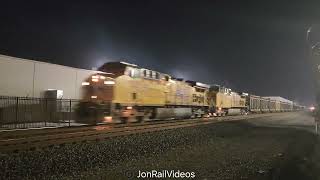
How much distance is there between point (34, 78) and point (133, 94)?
10.4m

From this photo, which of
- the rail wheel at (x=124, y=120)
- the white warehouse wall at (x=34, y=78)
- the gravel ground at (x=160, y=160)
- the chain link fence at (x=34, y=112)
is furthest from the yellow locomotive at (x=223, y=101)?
the gravel ground at (x=160, y=160)

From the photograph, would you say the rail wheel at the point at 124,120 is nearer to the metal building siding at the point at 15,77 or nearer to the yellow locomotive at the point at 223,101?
the metal building siding at the point at 15,77

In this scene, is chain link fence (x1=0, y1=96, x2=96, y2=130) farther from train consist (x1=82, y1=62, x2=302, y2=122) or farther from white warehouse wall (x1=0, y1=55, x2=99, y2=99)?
train consist (x1=82, y1=62, x2=302, y2=122)

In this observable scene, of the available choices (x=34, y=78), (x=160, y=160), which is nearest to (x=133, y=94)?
(x=34, y=78)

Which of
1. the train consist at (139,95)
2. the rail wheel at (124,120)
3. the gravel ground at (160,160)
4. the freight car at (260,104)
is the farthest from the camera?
the freight car at (260,104)

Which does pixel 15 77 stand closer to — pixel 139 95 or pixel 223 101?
pixel 139 95

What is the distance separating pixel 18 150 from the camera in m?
12.3

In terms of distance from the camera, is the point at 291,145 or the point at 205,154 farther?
the point at 291,145

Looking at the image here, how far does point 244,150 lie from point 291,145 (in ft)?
12.6

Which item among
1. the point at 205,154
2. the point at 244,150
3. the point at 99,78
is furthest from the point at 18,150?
the point at 99,78

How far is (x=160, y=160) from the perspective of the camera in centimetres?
1279

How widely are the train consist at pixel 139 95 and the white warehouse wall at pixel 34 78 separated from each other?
2656 mm

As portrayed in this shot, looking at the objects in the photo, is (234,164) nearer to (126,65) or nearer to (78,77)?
(126,65)

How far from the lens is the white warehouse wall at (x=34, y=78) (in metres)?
27.7
